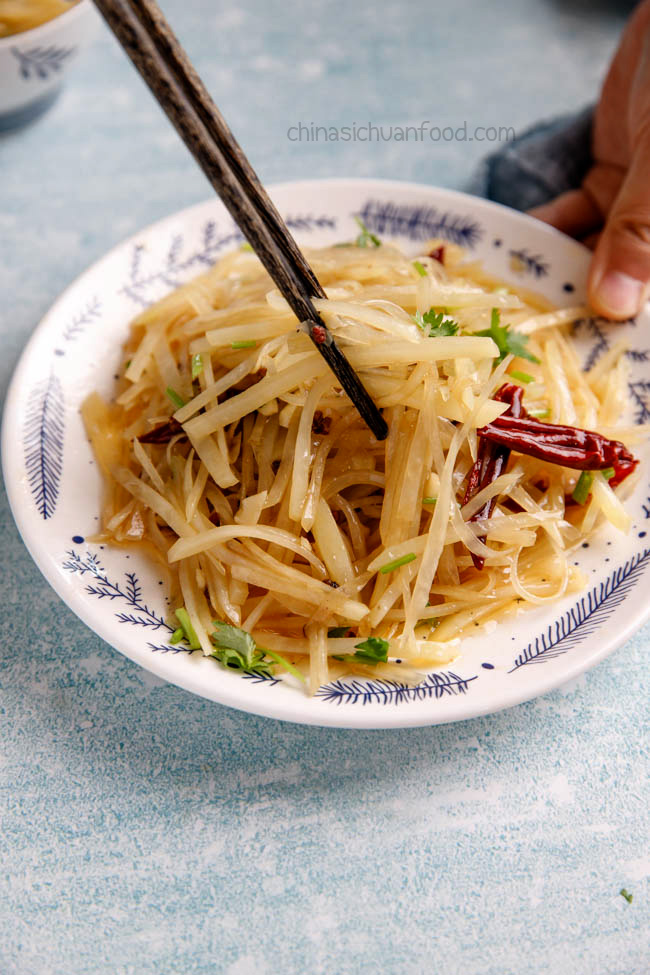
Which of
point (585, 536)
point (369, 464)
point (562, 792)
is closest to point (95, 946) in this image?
point (562, 792)

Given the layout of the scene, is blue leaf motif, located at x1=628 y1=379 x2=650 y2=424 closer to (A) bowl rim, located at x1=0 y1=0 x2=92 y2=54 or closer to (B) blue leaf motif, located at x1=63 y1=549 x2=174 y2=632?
(B) blue leaf motif, located at x1=63 y1=549 x2=174 y2=632

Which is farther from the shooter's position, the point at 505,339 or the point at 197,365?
the point at 505,339

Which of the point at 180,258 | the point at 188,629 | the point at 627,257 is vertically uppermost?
the point at 180,258

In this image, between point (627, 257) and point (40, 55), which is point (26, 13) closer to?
point (40, 55)

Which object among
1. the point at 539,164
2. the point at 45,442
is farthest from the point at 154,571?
the point at 539,164

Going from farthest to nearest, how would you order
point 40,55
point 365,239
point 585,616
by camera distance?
point 40,55, point 365,239, point 585,616

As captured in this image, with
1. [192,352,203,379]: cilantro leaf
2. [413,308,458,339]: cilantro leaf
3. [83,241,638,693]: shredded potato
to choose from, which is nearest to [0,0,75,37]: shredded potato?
[83,241,638,693]: shredded potato

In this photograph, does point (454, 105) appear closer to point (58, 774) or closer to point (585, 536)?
point (585, 536)
